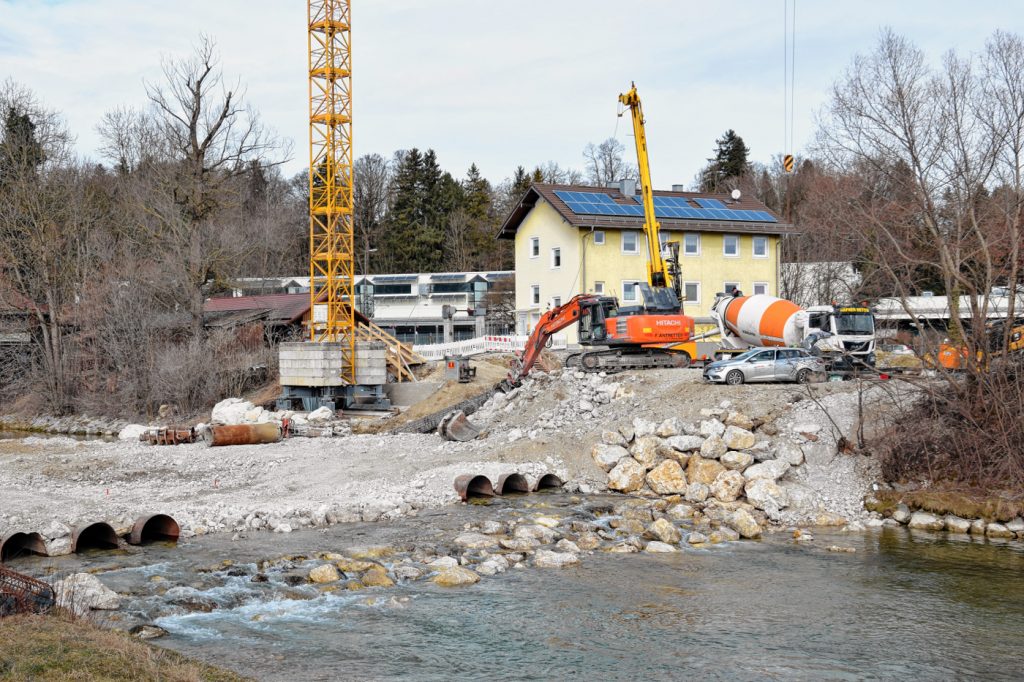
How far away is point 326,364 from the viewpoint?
131 ft

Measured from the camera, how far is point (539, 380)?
32625 mm

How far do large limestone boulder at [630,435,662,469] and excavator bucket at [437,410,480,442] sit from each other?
21.5 feet

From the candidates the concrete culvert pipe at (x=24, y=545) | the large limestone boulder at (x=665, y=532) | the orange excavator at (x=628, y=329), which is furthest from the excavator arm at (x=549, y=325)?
the concrete culvert pipe at (x=24, y=545)

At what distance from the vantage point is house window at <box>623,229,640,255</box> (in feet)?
160

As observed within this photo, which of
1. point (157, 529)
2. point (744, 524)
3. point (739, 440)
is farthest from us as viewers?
point (739, 440)

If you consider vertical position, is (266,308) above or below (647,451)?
above

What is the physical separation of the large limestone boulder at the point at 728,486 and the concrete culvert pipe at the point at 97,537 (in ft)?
42.9

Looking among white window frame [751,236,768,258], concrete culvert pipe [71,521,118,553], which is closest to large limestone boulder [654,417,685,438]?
concrete culvert pipe [71,521,118,553]

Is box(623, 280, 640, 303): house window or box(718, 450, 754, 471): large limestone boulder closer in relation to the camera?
box(718, 450, 754, 471): large limestone boulder

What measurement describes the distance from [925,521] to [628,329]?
13874mm

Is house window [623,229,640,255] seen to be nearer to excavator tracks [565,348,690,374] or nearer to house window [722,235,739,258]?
house window [722,235,739,258]

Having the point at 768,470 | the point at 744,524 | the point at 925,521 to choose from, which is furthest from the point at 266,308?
the point at 925,521

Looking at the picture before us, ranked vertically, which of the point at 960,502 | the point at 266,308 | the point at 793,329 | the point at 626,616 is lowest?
the point at 626,616

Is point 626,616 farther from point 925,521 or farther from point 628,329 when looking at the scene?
point 628,329
